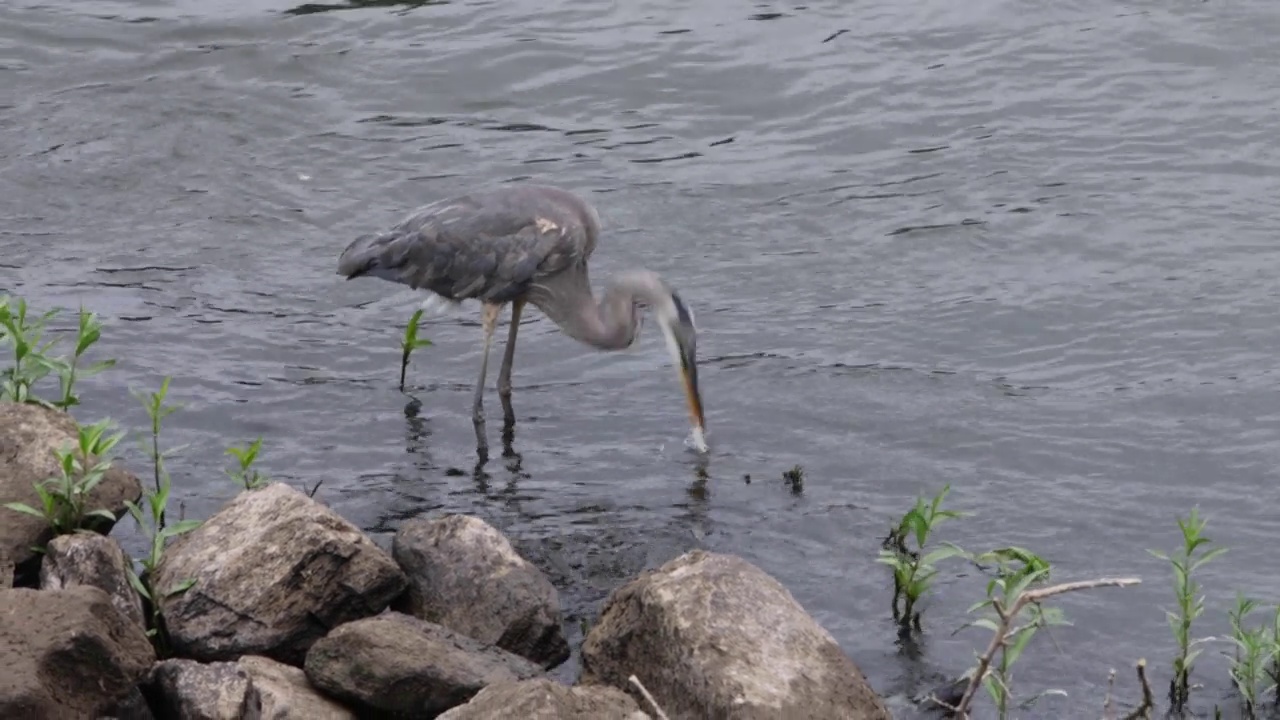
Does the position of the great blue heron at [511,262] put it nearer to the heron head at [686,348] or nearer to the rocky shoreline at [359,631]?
the heron head at [686,348]

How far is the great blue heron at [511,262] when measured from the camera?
26.3ft

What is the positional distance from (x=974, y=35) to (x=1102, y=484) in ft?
19.1

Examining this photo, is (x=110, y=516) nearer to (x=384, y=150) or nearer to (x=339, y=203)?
(x=339, y=203)

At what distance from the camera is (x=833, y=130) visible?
11062mm

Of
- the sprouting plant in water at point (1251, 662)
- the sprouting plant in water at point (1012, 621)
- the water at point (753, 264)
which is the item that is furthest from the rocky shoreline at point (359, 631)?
the sprouting plant in water at point (1251, 662)

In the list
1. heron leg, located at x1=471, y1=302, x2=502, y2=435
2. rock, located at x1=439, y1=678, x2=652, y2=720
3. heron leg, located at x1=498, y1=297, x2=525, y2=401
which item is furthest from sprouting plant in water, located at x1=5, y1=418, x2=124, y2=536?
heron leg, located at x1=498, y1=297, x2=525, y2=401

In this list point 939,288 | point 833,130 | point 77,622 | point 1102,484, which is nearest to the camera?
point 77,622

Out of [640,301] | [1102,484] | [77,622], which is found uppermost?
[77,622]

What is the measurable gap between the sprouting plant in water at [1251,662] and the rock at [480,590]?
6.80ft

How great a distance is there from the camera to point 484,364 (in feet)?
26.3

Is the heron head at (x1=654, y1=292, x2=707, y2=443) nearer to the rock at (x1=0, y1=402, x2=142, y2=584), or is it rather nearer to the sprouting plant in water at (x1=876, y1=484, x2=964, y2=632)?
the sprouting plant in water at (x1=876, y1=484, x2=964, y2=632)

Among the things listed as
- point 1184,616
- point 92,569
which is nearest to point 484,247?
point 92,569

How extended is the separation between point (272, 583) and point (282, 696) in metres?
0.50

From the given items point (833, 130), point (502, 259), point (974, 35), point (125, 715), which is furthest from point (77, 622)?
point (974, 35)
